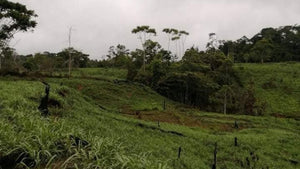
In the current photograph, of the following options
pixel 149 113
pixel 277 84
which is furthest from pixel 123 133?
pixel 277 84

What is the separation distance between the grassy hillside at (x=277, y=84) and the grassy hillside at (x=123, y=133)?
9.35 feet

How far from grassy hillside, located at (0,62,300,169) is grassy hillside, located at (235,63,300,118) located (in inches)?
112

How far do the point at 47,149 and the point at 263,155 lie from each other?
17372mm

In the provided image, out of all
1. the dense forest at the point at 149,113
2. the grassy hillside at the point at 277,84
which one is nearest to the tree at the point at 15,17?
the dense forest at the point at 149,113

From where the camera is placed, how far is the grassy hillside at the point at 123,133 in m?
4.36

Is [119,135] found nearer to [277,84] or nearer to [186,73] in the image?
[186,73]

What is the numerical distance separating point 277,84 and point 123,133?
4427cm

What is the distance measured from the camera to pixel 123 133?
17531 millimetres

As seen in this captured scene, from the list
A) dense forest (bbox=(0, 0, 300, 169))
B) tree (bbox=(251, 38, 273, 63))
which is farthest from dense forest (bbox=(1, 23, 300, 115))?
tree (bbox=(251, 38, 273, 63))

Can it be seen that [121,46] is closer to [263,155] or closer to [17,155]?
[263,155]

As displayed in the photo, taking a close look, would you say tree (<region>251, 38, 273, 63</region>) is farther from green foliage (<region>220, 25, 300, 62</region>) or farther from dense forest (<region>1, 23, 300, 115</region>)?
dense forest (<region>1, 23, 300, 115</region>)

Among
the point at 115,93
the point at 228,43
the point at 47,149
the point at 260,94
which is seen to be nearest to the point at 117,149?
the point at 47,149

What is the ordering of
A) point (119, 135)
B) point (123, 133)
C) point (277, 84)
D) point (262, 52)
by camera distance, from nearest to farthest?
1. point (119, 135)
2. point (123, 133)
3. point (277, 84)
4. point (262, 52)

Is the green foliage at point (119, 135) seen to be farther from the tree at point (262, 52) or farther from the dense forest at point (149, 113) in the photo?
the tree at point (262, 52)
